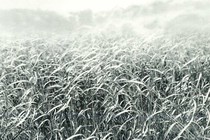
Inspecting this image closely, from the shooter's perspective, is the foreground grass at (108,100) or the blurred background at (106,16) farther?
the blurred background at (106,16)

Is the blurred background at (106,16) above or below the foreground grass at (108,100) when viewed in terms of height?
above

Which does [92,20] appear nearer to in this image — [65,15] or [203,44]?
[65,15]

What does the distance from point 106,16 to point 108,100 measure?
2.38 ft

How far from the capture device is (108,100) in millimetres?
1144

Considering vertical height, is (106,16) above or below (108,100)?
above

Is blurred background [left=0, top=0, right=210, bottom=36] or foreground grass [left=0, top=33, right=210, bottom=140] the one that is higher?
blurred background [left=0, top=0, right=210, bottom=36]

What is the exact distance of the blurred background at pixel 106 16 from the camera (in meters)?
1.76

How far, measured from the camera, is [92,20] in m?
1.76

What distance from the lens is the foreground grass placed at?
1.01 metres

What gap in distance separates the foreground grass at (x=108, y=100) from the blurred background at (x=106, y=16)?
233 mm

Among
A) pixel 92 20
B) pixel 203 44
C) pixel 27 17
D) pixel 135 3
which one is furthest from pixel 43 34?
pixel 203 44

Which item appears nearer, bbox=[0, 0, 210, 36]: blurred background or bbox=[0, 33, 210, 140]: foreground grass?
bbox=[0, 33, 210, 140]: foreground grass

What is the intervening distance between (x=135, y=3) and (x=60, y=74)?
71 cm

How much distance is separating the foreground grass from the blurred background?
0.23 m
